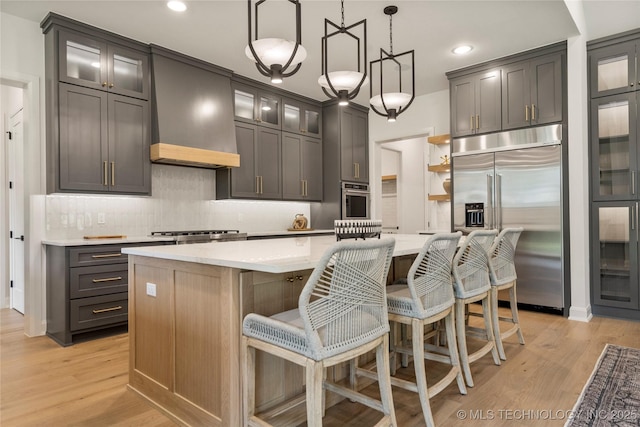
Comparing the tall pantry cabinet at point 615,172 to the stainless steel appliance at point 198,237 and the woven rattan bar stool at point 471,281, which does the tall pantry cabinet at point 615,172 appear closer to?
the woven rattan bar stool at point 471,281

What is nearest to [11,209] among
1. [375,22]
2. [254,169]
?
[254,169]

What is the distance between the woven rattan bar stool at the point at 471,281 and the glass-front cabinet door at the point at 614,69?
8.75 feet

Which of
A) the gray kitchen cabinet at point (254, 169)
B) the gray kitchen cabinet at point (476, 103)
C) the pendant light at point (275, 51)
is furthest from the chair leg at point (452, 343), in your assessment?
the gray kitchen cabinet at point (254, 169)

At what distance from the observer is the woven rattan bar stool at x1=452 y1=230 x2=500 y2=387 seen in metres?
2.35

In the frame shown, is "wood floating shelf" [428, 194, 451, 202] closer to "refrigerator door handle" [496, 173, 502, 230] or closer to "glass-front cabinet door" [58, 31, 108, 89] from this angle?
"refrigerator door handle" [496, 173, 502, 230]

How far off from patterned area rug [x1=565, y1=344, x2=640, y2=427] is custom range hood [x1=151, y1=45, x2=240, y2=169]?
3.83 meters

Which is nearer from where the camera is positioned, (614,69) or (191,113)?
(614,69)

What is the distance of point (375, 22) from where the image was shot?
3.54 meters

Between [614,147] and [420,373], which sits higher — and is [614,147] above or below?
above

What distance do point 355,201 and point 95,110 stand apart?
367 centimetres

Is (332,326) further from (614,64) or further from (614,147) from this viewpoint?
(614,64)

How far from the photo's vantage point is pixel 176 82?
4.18 metres

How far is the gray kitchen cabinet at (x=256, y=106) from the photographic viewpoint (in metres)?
4.96

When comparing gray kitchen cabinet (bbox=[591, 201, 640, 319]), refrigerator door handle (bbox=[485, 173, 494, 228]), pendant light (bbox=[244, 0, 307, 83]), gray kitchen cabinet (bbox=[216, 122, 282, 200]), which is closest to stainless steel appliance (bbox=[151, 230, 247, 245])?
gray kitchen cabinet (bbox=[216, 122, 282, 200])
